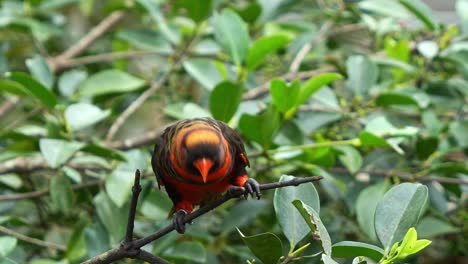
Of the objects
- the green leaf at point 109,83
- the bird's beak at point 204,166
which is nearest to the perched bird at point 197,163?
the bird's beak at point 204,166

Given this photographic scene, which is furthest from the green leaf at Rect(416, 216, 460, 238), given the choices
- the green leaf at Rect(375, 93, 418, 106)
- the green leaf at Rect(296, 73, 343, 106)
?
the green leaf at Rect(296, 73, 343, 106)

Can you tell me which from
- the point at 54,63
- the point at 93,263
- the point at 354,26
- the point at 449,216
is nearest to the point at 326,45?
the point at 354,26

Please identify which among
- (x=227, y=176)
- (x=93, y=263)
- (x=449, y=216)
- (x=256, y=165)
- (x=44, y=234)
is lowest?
(x=449, y=216)

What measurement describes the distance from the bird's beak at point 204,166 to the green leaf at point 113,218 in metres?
0.38

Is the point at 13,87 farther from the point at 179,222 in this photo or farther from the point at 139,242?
the point at 139,242

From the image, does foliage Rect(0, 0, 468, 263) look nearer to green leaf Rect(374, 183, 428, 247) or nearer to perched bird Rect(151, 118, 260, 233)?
green leaf Rect(374, 183, 428, 247)

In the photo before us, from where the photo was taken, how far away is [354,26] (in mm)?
2363

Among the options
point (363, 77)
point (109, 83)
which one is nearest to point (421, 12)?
point (363, 77)

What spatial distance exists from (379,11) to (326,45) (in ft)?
1.62

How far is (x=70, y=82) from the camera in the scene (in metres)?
2.04

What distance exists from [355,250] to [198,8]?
1072mm

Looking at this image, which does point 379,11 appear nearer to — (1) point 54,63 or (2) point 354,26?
(2) point 354,26

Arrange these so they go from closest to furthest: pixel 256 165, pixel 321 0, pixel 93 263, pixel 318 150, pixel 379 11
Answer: pixel 93 263
pixel 318 150
pixel 256 165
pixel 379 11
pixel 321 0

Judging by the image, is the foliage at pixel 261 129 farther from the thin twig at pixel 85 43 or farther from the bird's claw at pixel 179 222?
the bird's claw at pixel 179 222
